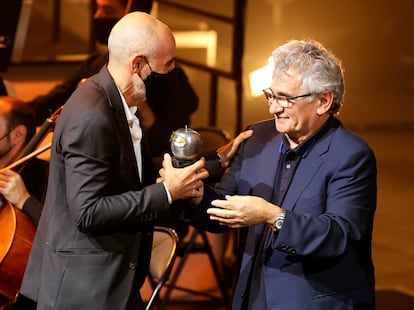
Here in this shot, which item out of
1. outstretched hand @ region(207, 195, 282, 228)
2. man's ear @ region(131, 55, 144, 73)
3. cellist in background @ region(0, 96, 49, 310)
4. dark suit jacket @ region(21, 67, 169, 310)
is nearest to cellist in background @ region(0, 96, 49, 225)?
cellist in background @ region(0, 96, 49, 310)

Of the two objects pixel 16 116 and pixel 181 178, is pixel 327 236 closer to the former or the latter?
pixel 181 178

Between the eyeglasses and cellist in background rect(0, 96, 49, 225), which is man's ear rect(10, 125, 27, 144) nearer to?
cellist in background rect(0, 96, 49, 225)

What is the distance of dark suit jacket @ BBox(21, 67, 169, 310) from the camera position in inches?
124

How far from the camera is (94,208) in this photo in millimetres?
3145

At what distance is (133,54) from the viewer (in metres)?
3.30

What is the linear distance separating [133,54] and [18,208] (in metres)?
1.15

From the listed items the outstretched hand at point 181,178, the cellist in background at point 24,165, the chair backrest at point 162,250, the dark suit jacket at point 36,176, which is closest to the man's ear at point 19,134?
the cellist in background at point 24,165

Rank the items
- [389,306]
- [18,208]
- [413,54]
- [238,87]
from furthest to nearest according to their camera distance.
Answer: [413,54]
[238,87]
[389,306]
[18,208]

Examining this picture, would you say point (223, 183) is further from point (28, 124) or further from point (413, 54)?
point (413, 54)

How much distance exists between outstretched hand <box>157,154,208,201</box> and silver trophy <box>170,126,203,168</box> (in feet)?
0.07

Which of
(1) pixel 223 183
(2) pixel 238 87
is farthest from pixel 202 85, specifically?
(1) pixel 223 183

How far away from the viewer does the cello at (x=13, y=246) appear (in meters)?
4.03

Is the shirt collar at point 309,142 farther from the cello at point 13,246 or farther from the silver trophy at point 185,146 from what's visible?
the cello at point 13,246

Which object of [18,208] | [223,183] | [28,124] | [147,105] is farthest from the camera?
[147,105]
